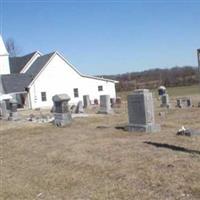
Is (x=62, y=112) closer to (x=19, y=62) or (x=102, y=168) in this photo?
(x=102, y=168)

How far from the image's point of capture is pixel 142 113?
1730 cm

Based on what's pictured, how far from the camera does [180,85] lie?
308 ft

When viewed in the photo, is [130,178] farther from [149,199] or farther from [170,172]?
[149,199]

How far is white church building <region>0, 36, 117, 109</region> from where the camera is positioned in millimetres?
52719

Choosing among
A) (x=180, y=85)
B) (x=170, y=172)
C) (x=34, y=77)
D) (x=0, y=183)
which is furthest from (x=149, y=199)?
(x=180, y=85)

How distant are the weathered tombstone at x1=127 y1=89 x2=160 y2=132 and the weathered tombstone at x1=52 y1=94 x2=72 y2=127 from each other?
5.28 meters

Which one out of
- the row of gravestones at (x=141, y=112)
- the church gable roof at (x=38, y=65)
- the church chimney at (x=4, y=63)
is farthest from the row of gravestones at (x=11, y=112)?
the church chimney at (x=4, y=63)

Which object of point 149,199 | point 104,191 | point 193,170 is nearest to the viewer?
point 149,199

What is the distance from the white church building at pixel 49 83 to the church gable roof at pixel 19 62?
6.27 feet

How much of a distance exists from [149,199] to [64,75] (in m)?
48.0

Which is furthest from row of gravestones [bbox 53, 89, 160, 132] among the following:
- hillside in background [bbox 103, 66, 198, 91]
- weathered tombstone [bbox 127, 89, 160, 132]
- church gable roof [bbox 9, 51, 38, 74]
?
hillside in background [bbox 103, 66, 198, 91]

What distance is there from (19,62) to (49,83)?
10.6 metres

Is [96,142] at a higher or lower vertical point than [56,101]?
lower

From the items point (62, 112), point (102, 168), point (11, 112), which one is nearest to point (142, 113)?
point (62, 112)
